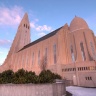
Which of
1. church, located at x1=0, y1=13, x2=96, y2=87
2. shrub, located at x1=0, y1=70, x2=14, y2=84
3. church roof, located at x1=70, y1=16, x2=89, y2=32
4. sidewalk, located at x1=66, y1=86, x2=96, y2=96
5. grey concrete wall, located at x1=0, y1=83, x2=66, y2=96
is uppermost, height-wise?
church roof, located at x1=70, y1=16, x2=89, y2=32

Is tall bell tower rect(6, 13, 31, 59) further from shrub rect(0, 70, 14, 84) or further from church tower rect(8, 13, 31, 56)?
shrub rect(0, 70, 14, 84)

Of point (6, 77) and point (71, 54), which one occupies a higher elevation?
point (71, 54)

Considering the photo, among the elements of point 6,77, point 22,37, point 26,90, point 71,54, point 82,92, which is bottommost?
point 82,92

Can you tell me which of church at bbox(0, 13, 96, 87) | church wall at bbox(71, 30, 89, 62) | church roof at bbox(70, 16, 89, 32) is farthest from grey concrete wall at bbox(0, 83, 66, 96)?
church roof at bbox(70, 16, 89, 32)

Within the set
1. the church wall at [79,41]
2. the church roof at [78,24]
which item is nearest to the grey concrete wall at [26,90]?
the church wall at [79,41]

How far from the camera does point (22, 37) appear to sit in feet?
254

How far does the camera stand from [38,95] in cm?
1063

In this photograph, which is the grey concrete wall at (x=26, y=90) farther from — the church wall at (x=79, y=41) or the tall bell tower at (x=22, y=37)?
the tall bell tower at (x=22, y=37)

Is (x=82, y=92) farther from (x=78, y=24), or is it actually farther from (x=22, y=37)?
(x=22, y=37)

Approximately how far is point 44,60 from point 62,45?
9.10m

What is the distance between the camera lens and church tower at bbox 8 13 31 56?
240 ft

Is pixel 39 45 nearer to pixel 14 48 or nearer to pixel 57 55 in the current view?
pixel 57 55

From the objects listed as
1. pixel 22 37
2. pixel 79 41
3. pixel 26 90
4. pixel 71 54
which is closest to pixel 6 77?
pixel 26 90

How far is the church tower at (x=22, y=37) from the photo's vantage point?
73.1m
